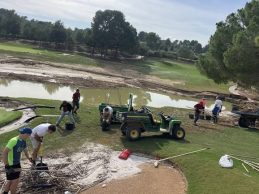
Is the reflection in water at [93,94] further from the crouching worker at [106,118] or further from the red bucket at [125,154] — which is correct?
the red bucket at [125,154]

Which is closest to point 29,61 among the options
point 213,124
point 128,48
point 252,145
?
point 128,48

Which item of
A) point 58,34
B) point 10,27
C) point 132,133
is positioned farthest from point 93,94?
point 10,27

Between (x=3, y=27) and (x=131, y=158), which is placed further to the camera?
(x=3, y=27)

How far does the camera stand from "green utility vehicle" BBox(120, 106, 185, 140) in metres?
Answer: 19.5

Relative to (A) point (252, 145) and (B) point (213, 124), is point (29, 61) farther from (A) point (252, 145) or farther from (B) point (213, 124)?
(A) point (252, 145)

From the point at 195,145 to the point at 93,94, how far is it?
2081 cm

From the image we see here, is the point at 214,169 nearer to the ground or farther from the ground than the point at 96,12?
nearer to the ground

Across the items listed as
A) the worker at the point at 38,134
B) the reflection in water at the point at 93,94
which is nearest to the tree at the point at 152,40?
the reflection in water at the point at 93,94

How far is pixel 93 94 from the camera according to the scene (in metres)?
39.2

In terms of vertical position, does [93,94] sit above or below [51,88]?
above

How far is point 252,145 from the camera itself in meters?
22.0

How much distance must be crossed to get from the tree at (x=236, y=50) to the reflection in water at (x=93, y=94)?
13.0 feet

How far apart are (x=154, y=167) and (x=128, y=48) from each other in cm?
6869

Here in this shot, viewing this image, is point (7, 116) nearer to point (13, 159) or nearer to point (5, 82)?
point (13, 159)
